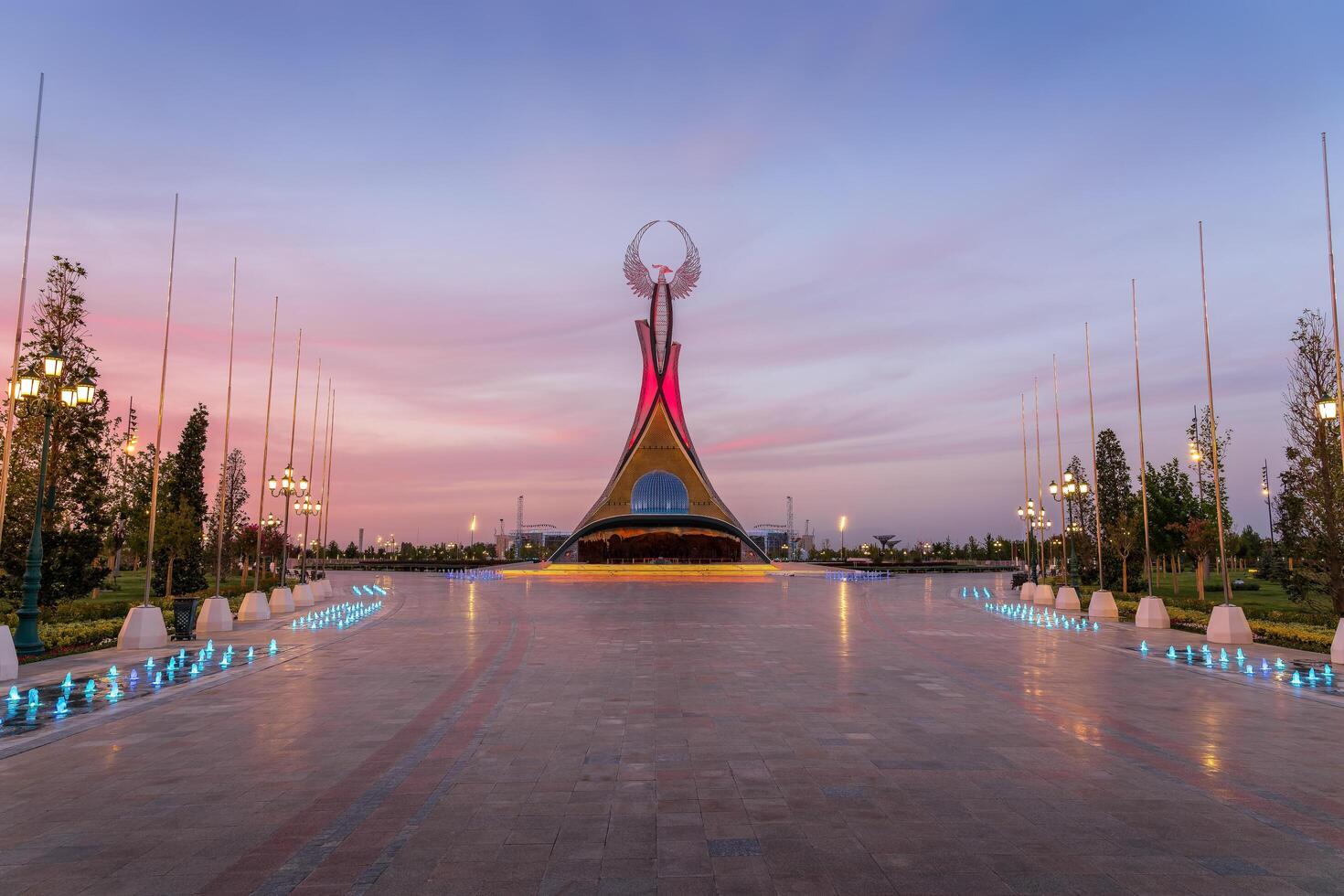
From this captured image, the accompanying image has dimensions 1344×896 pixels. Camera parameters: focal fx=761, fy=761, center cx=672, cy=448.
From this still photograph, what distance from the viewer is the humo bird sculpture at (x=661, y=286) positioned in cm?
6494

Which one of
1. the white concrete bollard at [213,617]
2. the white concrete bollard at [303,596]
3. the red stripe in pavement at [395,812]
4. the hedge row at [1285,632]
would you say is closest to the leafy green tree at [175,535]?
the white concrete bollard at [303,596]

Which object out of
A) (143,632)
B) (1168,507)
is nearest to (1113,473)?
(1168,507)

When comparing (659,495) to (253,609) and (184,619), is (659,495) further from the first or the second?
(184,619)

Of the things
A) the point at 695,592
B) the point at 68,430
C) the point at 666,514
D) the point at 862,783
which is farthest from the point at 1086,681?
the point at 666,514

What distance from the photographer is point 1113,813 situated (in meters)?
5.91

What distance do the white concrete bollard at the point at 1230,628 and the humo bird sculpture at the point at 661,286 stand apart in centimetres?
5300

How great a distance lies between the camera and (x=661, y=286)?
6694cm

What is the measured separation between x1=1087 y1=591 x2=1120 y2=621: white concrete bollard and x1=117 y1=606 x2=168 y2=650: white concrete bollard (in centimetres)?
2329

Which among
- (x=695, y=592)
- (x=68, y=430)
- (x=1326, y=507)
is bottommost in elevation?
(x=695, y=592)

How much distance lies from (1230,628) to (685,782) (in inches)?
601

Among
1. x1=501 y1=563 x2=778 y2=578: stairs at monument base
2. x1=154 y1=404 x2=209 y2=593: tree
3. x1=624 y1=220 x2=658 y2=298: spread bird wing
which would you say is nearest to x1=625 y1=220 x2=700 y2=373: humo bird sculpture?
x1=624 y1=220 x2=658 y2=298: spread bird wing

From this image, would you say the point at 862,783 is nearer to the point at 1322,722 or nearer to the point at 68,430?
the point at 1322,722

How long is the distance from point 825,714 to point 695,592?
24337mm

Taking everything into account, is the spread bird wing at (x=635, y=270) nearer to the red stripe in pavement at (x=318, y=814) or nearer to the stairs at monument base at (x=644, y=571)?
the stairs at monument base at (x=644, y=571)
